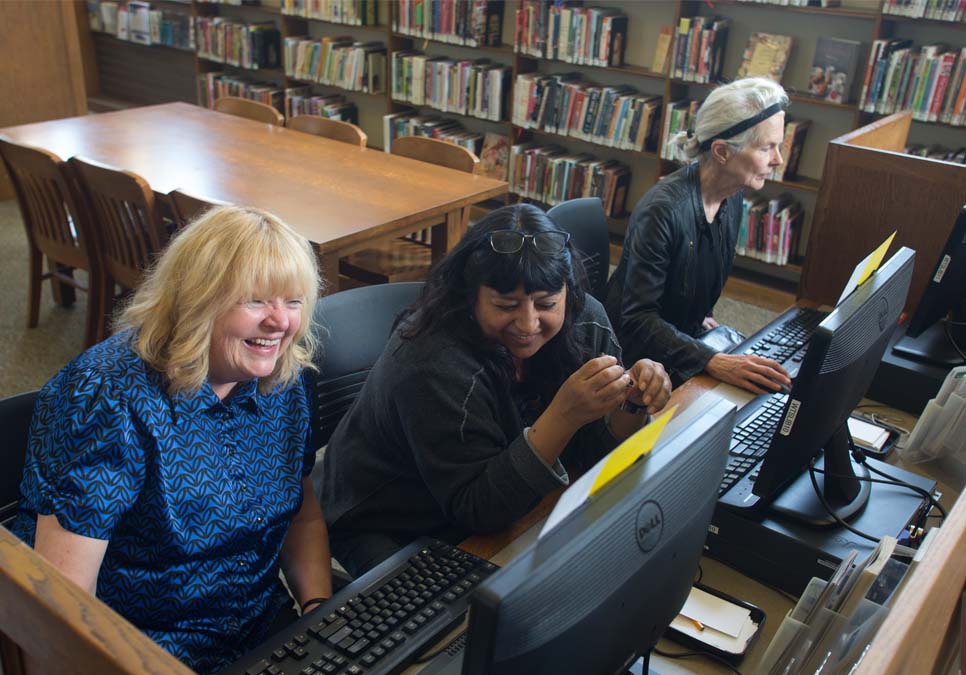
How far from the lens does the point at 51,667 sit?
0.83 metres

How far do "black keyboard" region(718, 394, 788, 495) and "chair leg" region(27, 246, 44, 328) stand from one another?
2989 millimetres

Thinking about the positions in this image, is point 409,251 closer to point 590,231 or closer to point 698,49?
point 590,231

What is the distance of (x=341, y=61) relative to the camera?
521 centimetres

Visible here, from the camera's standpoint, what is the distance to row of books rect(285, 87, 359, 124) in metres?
5.46

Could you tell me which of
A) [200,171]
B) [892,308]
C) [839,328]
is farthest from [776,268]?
[839,328]

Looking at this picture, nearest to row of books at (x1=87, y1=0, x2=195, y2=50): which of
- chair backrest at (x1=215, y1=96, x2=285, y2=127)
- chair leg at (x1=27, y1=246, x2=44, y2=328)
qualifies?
chair backrest at (x1=215, y1=96, x2=285, y2=127)

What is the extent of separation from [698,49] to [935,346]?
2.42m

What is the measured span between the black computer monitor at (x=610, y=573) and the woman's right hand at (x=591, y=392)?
31cm

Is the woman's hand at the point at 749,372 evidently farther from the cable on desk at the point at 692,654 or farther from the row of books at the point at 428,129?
the row of books at the point at 428,129

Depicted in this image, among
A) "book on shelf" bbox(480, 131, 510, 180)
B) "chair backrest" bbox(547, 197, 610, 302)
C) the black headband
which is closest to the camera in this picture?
the black headband

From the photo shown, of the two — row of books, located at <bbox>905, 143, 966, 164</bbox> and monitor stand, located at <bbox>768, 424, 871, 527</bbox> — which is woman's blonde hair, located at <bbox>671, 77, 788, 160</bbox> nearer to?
monitor stand, located at <bbox>768, 424, 871, 527</bbox>

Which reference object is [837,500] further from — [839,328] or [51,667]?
[51,667]

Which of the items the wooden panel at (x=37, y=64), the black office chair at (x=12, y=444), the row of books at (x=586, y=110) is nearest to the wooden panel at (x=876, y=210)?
the black office chair at (x=12, y=444)

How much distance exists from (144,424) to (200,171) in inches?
88.6
